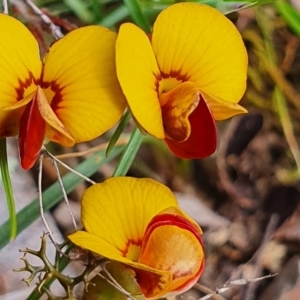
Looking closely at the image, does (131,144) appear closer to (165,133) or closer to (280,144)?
(165,133)

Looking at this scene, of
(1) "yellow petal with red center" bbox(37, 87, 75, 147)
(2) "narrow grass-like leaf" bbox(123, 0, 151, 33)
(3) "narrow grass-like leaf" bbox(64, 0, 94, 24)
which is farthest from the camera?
(3) "narrow grass-like leaf" bbox(64, 0, 94, 24)

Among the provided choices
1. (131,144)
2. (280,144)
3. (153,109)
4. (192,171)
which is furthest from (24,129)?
(280,144)

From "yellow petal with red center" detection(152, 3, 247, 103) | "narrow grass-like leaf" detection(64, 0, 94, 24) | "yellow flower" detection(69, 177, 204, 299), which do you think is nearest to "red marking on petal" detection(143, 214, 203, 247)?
"yellow flower" detection(69, 177, 204, 299)

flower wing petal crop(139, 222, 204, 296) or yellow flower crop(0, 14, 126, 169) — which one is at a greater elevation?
yellow flower crop(0, 14, 126, 169)

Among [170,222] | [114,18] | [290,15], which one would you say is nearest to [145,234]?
[170,222]

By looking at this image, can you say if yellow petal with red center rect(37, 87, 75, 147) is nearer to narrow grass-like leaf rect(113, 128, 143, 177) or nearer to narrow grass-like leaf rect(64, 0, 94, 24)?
narrow grass-like leaf rect(113, 128, 143, 177)
